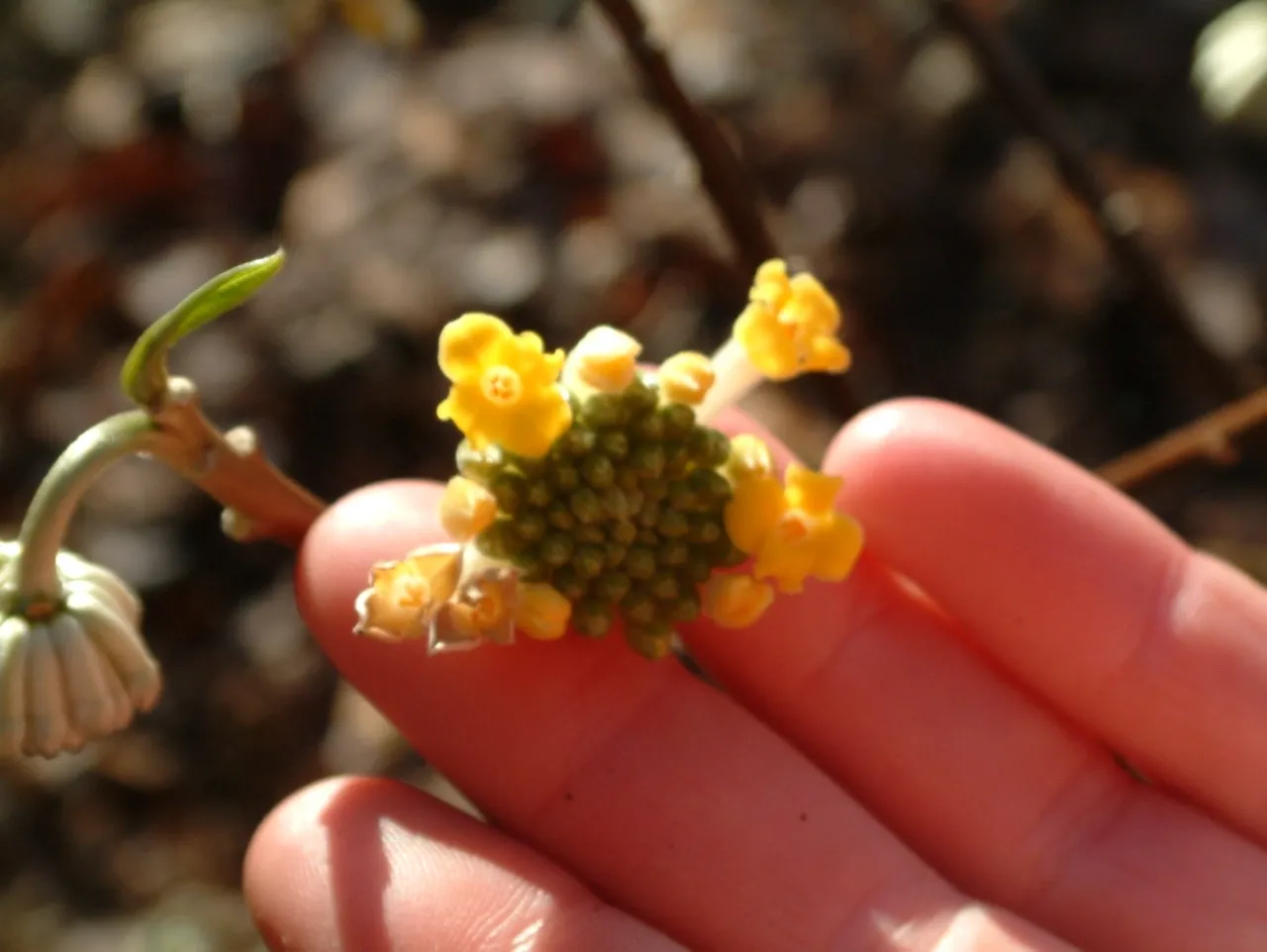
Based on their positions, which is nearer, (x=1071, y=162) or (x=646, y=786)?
(x=646, y=786)

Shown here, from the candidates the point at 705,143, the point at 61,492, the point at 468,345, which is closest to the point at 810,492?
the point at 468,345

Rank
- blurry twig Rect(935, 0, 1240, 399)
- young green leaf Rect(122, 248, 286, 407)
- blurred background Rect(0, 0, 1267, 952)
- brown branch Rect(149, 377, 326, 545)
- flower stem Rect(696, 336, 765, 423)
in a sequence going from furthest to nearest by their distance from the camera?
1. blurred background Rect(0, 0, 1267, 952)
2. blurry twig Rect(935, 0, 1240, 399)
3. flower stem Rect(696, 336, 765, 423)
4. brown branch Rect(149, 377, 326, 545)
5. young green leaf Rect(122, 248, 286, 407)

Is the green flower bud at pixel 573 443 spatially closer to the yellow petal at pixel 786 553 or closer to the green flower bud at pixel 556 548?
the green flower bud at pixel 556 548

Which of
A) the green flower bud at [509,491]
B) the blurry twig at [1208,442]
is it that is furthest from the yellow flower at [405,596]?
the blurry twig at [1208,442]

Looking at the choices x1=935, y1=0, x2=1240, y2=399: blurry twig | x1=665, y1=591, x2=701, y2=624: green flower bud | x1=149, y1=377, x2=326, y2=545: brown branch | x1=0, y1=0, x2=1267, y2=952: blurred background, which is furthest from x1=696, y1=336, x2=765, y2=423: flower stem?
x1=0, y1=0, x2=1267, y2=952: blurred background

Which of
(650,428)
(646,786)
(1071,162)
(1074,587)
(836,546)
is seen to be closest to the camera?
(650,428)

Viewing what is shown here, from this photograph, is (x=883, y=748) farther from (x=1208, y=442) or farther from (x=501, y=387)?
(x=501, y=387)

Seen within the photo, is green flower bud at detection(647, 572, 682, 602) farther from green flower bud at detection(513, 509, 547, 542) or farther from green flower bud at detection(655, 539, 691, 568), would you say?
green flower bud at detection(513, 509, 547, 542)
